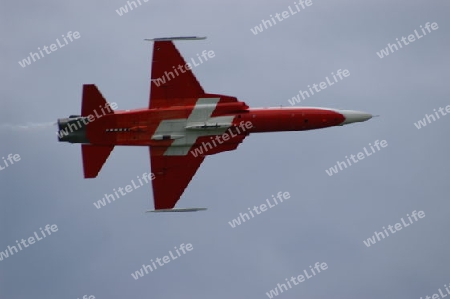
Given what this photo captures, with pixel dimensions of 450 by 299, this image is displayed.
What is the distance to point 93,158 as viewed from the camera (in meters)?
89.0

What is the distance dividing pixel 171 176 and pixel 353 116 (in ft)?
40.2

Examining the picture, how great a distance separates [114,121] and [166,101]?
11.4ft

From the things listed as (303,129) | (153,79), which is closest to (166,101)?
(153,79)

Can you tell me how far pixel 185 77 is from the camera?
89.4 metres

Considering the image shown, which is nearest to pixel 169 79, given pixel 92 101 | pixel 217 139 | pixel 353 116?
pixel 217 139

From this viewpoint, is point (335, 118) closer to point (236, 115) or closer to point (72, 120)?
point (236, 115)

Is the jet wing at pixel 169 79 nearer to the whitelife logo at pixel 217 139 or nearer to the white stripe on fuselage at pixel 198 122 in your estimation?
the white stripe on fuselage at pixel 198 122

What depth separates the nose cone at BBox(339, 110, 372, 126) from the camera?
299ft

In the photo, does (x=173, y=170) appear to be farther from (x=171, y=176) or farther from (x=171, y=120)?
(x=171, y=120)

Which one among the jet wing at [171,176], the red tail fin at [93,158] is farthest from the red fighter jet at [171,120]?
the jet wing at [171,176]

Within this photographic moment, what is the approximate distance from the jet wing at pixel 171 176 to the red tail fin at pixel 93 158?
3307mm

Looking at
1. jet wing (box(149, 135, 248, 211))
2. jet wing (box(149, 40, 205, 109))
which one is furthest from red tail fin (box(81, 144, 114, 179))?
jet wing (box(149, 40, 205, 109))

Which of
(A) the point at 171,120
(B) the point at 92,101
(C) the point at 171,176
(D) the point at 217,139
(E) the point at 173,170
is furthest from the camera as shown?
(C) the point at 171,176

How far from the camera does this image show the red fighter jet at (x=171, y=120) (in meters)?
88.6
